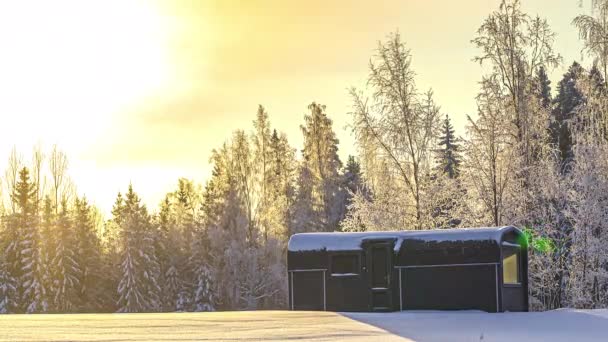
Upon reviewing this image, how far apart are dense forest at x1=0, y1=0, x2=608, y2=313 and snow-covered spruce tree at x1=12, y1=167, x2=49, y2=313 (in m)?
0.09

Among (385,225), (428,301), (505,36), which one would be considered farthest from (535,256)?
(428,301)

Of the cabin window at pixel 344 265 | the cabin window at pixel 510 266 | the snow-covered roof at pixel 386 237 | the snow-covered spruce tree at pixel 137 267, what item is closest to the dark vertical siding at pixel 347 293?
the cabin window at pixel 344 265

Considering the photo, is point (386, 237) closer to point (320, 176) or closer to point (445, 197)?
point (445, 197)

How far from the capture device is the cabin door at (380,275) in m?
21.6

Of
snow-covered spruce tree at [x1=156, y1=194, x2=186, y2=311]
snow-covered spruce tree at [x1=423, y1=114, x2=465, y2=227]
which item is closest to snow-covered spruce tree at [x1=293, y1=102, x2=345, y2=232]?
snow-covered spruce tree at [x1=156, y1=194, x2=186, y2=311]

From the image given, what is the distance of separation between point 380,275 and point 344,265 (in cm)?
111

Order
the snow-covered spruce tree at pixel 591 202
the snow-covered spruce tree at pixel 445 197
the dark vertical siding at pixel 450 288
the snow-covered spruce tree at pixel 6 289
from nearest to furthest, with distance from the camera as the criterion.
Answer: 1. the dark vertical siding at pixel 450 288
2. the snow-covered spruce tree at pixel 591 202
3. the snow-covered spruce tree at pixel 445 197
4. the snow-covered spruce tree at pixel 6 289

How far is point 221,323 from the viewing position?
11.4m

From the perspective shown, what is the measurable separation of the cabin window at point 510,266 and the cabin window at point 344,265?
374 cm

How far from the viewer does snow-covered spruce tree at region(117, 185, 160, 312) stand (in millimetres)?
54469

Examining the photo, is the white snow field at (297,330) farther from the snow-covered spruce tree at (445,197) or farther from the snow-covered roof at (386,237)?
the snow-covered spruce tree at (445,197)

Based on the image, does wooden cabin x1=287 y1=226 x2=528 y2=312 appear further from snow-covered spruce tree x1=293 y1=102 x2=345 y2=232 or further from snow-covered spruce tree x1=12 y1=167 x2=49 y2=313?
snow-covered spruce tree x1=12 y1=167 x2=49 y2=313

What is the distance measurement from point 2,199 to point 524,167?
43.0 meters

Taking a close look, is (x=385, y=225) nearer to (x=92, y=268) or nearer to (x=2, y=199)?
(x=92, y=268)
